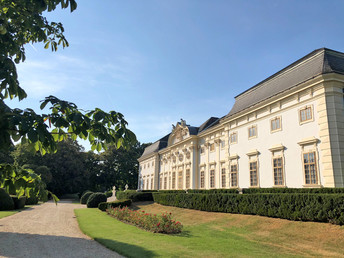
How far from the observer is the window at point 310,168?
53.7 ft

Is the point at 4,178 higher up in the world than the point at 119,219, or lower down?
higher up

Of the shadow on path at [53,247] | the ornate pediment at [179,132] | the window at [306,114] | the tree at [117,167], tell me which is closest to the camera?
the shadow on path at [53,247]

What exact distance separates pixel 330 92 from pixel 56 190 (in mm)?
54320

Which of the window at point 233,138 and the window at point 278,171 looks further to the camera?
the window at point 233,138

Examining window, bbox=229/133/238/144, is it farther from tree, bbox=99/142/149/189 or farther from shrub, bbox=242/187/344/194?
tree, bbox=99/142/149/189

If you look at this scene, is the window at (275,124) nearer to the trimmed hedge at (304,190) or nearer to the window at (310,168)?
the window at (310,168)

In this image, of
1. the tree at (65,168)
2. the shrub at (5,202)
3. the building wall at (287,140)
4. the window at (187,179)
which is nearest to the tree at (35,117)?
the building wall at (287,140)

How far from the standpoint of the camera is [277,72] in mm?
21125

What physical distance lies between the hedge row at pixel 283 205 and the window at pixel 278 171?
3656 millimetres

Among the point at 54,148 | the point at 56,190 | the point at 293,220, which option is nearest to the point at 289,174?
the point at 293,220

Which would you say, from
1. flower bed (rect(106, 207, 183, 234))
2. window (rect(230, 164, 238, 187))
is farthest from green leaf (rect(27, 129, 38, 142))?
window (rect(230, 164, 238, 187))

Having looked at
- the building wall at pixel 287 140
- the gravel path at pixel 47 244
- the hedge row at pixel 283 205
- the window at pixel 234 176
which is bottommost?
the gravel path at pixel 47 244

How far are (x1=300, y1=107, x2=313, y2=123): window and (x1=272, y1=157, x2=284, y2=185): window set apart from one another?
133 inches

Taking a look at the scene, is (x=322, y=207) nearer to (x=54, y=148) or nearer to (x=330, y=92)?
(x=330, y=92)
